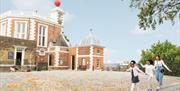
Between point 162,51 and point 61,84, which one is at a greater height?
point 162,51

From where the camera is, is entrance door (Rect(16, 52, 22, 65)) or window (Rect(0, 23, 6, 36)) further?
window (Rect(0, 23, 6, 36))

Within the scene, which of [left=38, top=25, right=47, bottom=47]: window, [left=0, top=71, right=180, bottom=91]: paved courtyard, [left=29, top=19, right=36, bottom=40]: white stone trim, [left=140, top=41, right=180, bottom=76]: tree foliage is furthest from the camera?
[left=140, top=41, right=180, bottom=76]: tree foliage

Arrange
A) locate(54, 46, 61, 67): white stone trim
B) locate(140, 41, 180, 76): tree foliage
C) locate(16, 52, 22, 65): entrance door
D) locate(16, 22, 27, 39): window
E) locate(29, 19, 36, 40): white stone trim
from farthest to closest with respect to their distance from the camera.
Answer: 1. locate(140, 41, 180, 76): tree foliage
2. locate(54, 46, 61, 67): white stone trim
3. locate(16, 22, 27, 39): window
4. locate(29, 19, 36, 40): white stone trim
5. locate(16, 52, 22, 65): entrance door

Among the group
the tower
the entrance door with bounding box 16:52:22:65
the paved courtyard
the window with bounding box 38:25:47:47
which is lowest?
the paved courtyard

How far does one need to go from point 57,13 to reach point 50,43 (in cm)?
609

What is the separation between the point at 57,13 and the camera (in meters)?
48.8

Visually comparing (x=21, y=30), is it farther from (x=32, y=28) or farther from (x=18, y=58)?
(x=18, y=58)

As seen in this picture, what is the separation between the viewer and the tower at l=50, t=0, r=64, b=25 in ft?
159

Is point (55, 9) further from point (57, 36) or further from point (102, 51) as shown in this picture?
point (102, 51)

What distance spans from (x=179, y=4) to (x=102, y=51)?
35.6 m

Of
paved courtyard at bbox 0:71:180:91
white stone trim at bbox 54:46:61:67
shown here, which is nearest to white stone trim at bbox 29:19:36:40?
white stone trim at bbox 54:46:61:67

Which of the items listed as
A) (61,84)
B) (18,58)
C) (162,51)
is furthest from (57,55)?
(61,84)

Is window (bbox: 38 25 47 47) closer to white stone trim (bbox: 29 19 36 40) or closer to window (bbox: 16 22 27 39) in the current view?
white stone trim (bbox: 29 19 36 40)

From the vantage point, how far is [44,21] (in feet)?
145
